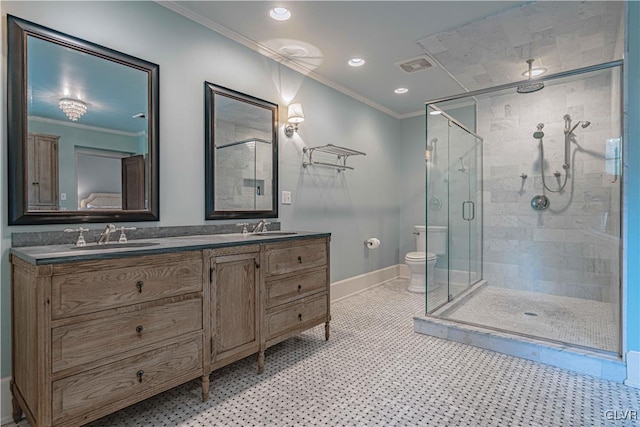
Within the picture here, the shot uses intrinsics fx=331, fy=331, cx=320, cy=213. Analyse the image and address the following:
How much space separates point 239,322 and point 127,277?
2.35ft

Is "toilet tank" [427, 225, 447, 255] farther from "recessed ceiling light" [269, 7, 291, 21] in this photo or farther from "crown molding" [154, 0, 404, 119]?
"recessed ceiling light" [269, 7, 291, 21]

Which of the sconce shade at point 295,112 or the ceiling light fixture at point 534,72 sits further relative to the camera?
the ceiling light fixture at point 534,72

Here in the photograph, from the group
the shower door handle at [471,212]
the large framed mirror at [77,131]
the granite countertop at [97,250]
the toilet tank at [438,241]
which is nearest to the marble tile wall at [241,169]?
the large framed mirror at [77,131]

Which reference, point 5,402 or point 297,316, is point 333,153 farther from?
point 5,402

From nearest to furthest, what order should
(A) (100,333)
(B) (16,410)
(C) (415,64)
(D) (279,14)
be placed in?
(A) (100,333), (B) (16,410), (D) (279,14), (C) (415,64)

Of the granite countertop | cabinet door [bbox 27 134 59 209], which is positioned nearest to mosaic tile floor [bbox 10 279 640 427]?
the granite countertop

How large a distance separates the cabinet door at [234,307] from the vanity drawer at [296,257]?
13 centimetres

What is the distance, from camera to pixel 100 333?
1.42 metres

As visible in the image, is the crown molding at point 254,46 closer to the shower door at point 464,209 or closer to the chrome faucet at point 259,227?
the shower door at point 464,209

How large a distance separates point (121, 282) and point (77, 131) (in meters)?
0.95

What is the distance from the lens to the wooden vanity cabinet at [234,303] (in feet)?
6.07

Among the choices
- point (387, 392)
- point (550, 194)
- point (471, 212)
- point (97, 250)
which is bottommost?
point (387, 392)

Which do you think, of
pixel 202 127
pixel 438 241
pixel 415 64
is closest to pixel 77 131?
pixel 202 127

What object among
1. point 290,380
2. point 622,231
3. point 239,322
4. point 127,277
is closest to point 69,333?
point 127,277
